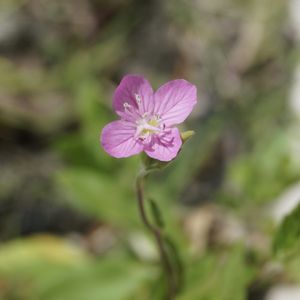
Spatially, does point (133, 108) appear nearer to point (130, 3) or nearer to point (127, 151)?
point (127, 151)

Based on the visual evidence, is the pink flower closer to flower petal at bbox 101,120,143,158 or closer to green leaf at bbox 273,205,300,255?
flower petal at bbox 101,120,143,158

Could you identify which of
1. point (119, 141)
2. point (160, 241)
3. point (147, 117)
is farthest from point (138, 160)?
point (119, 141)

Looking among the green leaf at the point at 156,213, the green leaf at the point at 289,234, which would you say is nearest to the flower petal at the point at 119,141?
the green leaf at the point at 156,213

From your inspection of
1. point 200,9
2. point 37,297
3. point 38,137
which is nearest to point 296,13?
point 200,9

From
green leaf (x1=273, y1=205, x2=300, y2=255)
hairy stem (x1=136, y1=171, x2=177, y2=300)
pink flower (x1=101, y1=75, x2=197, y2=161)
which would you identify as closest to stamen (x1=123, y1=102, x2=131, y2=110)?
pink flower (x1=101, y1=75, x2=197, y2=161)

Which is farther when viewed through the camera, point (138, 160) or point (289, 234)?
point (138, 160)

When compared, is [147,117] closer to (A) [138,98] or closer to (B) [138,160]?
(A) [138,98]
